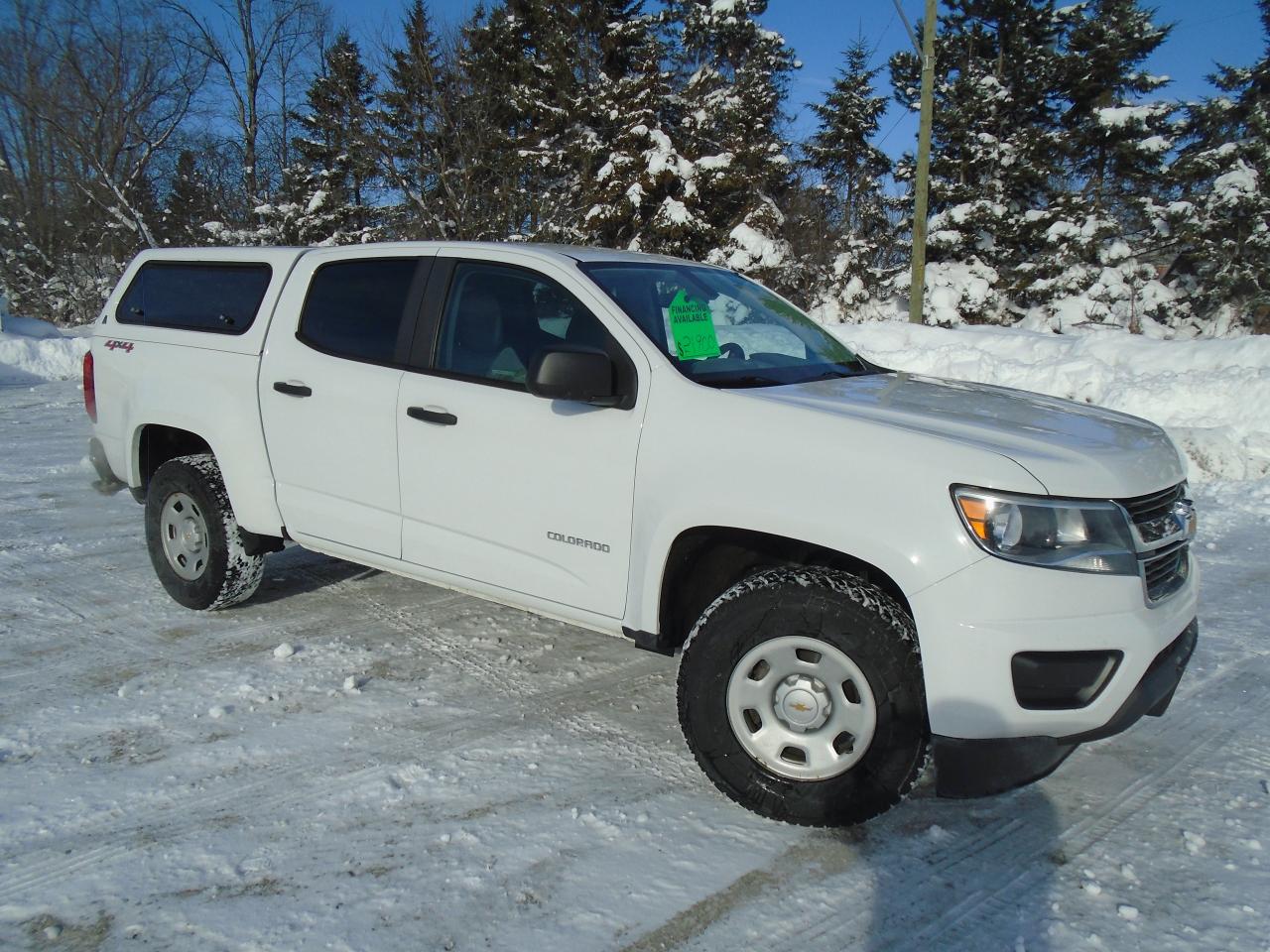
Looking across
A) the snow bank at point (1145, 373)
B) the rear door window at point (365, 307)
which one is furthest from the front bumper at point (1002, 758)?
the snow bank at point (1145, 373)

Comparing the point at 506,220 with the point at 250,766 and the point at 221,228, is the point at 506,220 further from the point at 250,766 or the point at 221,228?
the point at 250,766

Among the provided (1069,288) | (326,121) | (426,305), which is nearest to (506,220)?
(326,121)

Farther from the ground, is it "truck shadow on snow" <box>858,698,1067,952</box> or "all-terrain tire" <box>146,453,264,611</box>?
"all-terrain tire" <box>146,453,264,611</box>

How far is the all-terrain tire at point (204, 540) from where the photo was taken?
14.9 feet

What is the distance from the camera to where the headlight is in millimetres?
2543

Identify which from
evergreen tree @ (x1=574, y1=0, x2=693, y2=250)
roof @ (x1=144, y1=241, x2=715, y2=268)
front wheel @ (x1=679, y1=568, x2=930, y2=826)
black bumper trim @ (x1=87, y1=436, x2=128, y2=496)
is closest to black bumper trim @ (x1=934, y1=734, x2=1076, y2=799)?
front wheel @ (x1=679, y1=568, x2=930, y2=826)

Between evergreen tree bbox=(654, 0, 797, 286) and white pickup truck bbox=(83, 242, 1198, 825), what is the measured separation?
1873 cm

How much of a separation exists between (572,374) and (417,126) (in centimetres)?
2615

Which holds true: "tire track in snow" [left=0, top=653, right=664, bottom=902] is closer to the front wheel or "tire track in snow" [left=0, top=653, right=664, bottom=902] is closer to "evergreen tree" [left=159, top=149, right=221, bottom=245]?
the front wheel

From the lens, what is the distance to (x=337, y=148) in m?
30.6

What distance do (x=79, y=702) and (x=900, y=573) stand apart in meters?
3.24

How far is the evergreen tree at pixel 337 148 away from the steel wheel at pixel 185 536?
25.2 metres

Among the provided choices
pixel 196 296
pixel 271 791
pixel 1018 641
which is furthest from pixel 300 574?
pixel 1018 641

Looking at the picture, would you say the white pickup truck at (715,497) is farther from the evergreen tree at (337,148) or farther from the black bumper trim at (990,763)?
the evergreen tree at (337,148)
